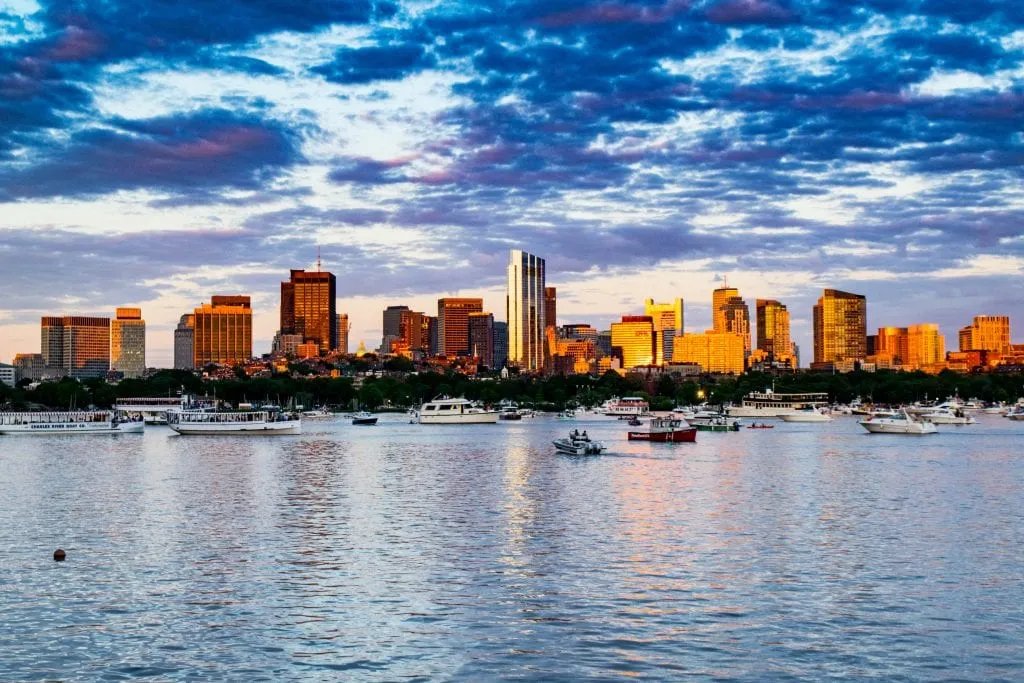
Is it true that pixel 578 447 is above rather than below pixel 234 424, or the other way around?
below

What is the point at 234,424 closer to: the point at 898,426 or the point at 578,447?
the point at 578,447

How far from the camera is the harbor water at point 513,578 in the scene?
3291 centimetres

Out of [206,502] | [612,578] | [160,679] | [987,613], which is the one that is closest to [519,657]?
[160,679]

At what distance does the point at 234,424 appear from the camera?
185125 mm

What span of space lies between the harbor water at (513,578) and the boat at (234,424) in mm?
89068

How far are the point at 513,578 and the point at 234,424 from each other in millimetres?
146408

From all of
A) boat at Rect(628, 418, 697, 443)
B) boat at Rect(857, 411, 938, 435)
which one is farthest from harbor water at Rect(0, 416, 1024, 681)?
boat at Rect(857, 411, 938, 435)

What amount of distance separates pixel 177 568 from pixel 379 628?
14165mm

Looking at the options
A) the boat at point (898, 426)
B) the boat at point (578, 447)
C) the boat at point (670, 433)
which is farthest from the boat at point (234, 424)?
the boat at point (898, 426)

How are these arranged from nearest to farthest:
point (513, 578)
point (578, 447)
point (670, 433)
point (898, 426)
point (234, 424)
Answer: point (513, 578) < point (578, 447) < point (670, 433) < point (898, 426) < point (234, 424)

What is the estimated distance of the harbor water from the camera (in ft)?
108

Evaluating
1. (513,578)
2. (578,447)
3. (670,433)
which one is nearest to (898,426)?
(670,433)

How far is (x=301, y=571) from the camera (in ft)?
153

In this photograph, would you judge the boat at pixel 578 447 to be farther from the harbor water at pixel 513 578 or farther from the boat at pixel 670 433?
the harbor water at pixel 513 578
